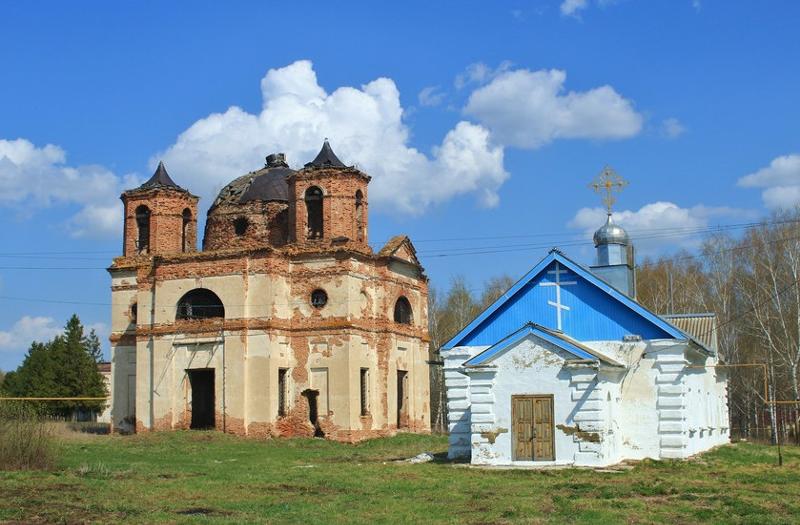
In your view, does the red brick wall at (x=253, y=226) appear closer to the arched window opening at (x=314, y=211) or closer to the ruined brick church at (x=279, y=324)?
the ruined brick church at (x=279, y=324)

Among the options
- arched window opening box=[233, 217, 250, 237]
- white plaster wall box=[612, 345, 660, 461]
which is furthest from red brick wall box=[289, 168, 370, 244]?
white plaster wall box=[612, 345, 660, 461]

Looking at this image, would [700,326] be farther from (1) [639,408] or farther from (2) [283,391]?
(2) [283,391]

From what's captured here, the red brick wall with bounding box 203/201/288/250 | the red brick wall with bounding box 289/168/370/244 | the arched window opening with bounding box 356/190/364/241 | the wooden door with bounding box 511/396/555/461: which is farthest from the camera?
the red brick wall with bounding box 203/201/288/250

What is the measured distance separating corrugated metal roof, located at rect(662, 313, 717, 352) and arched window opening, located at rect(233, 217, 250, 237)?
57.7 feet

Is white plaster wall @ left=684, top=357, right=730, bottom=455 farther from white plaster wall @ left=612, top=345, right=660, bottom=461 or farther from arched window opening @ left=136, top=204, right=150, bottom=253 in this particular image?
arched window opening @ left=136, top=204, right=150, bottom=253

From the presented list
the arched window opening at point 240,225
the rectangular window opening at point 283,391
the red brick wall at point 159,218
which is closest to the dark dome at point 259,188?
the arched window opening at point 240,225

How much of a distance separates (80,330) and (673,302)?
3781cm

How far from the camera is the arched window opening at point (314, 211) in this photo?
122ft

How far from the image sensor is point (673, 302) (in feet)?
151

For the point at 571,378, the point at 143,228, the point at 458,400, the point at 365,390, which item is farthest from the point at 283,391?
the point at 571,378

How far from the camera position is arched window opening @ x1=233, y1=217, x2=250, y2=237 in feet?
129

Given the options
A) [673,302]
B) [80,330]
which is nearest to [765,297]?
[673,302]

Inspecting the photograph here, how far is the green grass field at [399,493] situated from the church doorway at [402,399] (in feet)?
45.1

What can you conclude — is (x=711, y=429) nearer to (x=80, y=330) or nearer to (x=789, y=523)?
(x=789, y=523)
